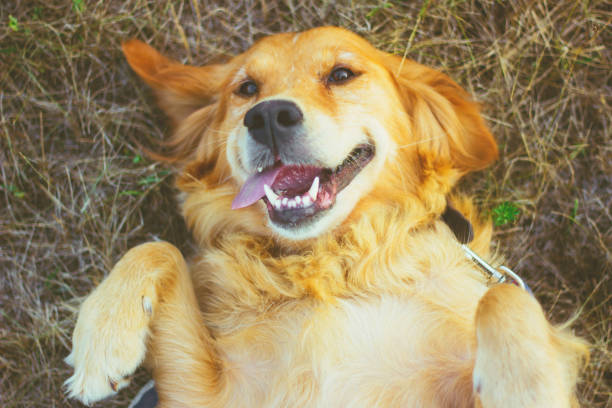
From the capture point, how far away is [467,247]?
247 centimetres

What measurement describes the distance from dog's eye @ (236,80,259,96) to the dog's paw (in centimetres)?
119

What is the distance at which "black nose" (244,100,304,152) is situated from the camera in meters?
2.10

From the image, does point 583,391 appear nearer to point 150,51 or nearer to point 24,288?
point 150,51

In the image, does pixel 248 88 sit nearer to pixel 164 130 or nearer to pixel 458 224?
pixel 164 130

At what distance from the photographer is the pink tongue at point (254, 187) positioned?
2.24 metres

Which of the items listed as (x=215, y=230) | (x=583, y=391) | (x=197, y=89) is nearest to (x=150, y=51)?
(x=197, y=89)

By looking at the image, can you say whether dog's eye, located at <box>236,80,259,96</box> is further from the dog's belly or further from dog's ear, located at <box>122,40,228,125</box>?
the dog's belly

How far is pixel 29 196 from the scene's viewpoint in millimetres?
3338

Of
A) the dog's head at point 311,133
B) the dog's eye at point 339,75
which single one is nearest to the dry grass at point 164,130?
the dog's head at point 311,133

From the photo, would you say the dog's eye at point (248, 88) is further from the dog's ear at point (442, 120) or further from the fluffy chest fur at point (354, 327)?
the fluffy chest fur at point (354, 327)

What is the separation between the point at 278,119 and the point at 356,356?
1.09 meters

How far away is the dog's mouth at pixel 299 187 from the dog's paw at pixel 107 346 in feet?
2.15

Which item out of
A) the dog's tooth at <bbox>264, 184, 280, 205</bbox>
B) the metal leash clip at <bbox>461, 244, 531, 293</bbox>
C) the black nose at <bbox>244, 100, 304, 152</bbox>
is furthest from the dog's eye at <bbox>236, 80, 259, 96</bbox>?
the metal leash clip at <bbox>461, 244, 531, 293</bbox>

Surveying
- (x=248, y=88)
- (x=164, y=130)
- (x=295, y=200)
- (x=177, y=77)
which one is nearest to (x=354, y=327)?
(x=295, y=200)
